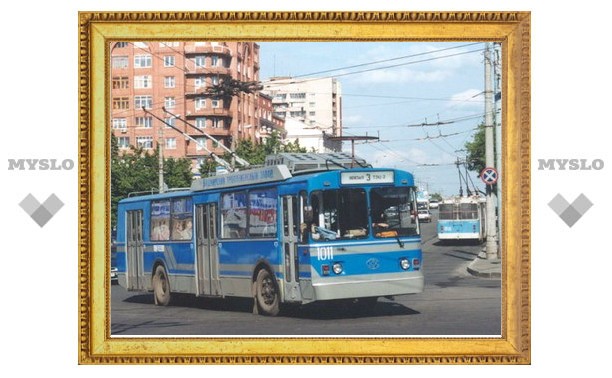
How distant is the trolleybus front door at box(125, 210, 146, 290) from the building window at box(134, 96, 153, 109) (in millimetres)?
1303

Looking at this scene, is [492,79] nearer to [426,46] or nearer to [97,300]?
[426,46]

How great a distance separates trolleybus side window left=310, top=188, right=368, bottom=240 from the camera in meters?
15.7

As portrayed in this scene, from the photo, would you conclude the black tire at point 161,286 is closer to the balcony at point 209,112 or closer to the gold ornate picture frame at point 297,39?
the gold ornate picture frame at point 297,39

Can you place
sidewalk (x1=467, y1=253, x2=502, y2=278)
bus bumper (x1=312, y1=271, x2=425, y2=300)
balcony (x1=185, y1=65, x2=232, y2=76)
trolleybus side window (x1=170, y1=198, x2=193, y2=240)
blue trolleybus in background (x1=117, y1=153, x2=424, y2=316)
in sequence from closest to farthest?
sidewalk (x1=467, y1=253, x2=502, y2=278)
balcony (x1=185, y1=65, x2=232, y2=76)
bus bumper (x1=312, y1=271, x2=425, y2=300)
blue trolleybus in background (x1=117, y1=153, x2=424, y2=316)
trolleybus side window (x1=170, y1=198, x2=193, y2=240)

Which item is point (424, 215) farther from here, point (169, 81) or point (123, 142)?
point (123, 142)

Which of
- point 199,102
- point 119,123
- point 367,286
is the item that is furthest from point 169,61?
point 367,286

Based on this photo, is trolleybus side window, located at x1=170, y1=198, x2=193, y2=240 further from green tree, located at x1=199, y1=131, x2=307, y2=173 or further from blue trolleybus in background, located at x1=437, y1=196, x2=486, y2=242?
blue trolleybus in background, located at x1=437, y1=196, x2=486, y2=242

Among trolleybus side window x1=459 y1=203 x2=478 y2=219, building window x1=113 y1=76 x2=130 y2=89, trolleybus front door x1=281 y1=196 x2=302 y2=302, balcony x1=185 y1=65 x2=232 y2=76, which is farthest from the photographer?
trolleybus front door x1=281 y1=196 x2=302 y2=302

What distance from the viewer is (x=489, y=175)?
1430cm

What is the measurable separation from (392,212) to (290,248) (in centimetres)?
134

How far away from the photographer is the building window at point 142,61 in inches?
563

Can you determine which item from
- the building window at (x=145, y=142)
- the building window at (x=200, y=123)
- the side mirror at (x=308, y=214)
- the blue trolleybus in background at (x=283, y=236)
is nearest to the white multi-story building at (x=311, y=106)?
the blue trolleybus in background at (x=283, y=236)

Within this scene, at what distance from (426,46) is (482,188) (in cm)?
173

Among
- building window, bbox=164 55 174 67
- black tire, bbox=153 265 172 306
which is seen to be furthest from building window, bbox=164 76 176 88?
black tire, bbox=153 265 172 306
